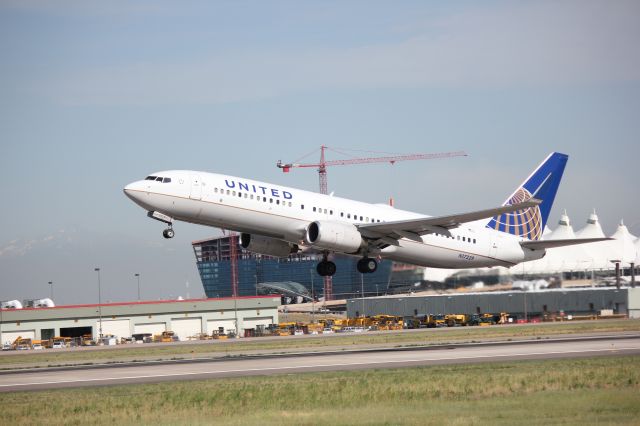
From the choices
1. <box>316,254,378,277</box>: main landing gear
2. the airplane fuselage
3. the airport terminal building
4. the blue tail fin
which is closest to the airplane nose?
the airplane fuselage

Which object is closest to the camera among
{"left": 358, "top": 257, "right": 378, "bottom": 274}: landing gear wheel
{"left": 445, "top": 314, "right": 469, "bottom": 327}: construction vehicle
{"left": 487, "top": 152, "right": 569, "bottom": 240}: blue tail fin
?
{"left": 358, "top": 257, "right": 378, "bottom": 274}: landing gear wheel

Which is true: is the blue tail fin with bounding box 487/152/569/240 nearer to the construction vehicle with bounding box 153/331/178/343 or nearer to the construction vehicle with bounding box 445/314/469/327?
the construction vehicle with bounding box 445/314/469/327

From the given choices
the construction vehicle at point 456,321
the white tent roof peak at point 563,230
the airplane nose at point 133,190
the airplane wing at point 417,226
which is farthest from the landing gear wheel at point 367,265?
the white tent roof peak at point 563,230

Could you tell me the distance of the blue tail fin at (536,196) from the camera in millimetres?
66375

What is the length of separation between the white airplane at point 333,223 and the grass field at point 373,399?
14.8m

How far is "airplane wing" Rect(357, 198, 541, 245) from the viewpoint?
5431 centimetres

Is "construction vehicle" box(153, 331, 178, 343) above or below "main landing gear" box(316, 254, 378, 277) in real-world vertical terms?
below

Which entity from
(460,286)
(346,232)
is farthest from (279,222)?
(460,286)

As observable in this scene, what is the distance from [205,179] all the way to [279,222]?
511 cm

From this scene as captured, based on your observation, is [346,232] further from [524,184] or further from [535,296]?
[535,296]

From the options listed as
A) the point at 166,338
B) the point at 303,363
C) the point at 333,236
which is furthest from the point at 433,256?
the point at 166,338

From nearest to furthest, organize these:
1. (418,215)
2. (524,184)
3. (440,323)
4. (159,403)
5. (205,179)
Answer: (159,403), (205,179), (418,215), (524,184), (440,323)

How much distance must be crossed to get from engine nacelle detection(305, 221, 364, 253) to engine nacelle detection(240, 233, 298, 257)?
158 inches

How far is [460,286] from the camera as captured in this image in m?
A: 69.3
